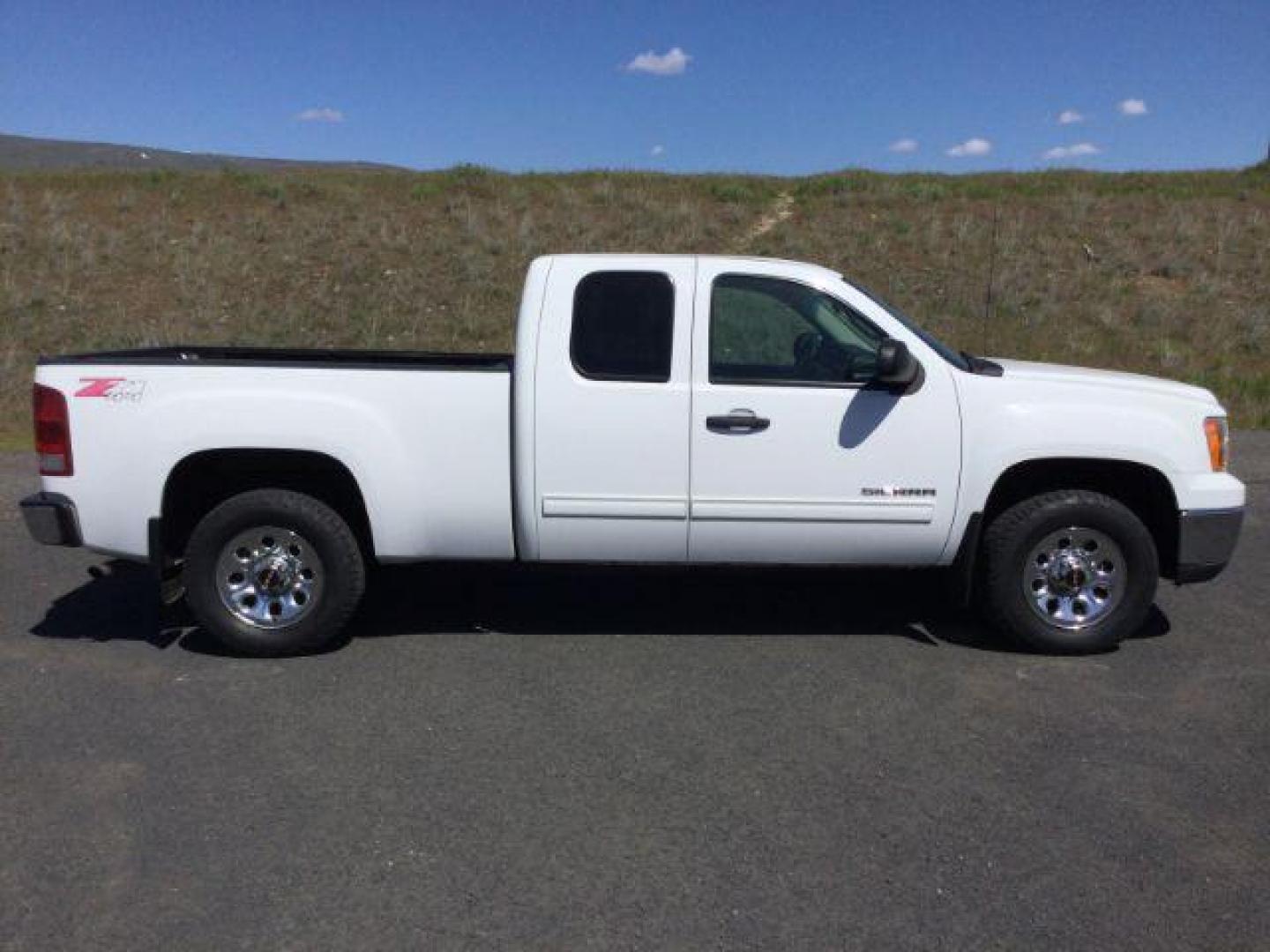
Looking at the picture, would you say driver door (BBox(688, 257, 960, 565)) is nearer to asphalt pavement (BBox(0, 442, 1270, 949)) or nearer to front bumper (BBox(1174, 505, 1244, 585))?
asphalt pavement (BBox(0, 442, 1270, 949))

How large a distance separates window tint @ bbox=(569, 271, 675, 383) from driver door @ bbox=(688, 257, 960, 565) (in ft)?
0.56

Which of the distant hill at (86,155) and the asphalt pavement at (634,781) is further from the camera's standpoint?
the distant hill at (86,155)

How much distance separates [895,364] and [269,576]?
3.11m

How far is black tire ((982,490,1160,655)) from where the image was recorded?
18.1 ft

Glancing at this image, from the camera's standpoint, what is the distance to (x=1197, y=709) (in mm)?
4969

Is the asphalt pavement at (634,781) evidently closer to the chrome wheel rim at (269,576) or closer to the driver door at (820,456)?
the chrome wheel rim at (269,576)

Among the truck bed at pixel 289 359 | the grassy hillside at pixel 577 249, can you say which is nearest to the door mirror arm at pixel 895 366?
the truck bed at pixel 289 359

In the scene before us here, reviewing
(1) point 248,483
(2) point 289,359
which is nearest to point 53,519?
(1) point 248,483

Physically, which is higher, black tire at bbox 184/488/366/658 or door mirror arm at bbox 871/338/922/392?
door mirror arm at bbox 871/338/922/392

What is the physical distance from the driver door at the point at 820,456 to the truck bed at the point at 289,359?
1.04 m

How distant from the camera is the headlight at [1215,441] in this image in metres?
5.54

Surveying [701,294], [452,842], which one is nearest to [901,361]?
[701,294]

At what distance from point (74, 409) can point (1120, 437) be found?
15.9ft

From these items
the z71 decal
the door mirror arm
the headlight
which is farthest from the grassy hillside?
the door mirror arm
